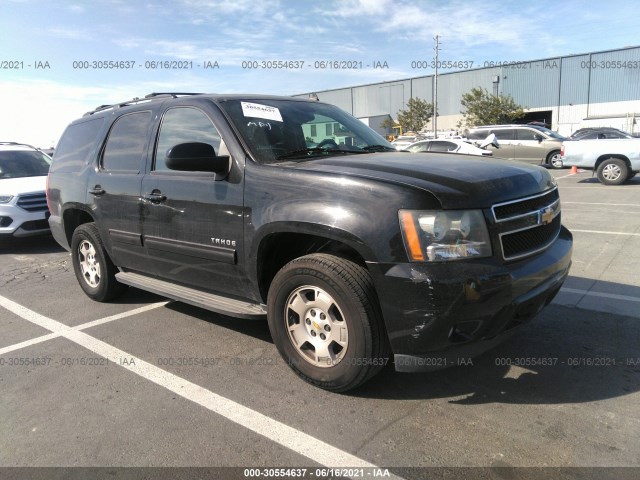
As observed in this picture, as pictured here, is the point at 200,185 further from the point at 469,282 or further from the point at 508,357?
the point at 508,357

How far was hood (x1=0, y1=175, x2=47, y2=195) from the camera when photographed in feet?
26.4

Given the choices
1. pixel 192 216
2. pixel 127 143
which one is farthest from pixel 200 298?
pixel 127 143

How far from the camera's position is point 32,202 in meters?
8.09

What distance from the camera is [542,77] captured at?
47.7 meters

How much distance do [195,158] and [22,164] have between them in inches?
307

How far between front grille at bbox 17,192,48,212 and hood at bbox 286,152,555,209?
261 inches

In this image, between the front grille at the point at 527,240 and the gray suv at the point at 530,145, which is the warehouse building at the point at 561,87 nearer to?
the gray suv at the point at 530,145

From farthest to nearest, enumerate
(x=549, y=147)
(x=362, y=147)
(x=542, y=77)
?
1. (x=542, y=77)
2. (x=549, y=147)
3. (x=362, y=147)

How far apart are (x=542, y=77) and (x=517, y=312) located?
171ft

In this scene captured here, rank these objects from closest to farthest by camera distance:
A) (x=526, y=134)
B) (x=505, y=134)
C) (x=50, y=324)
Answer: (x=50, y=324) < (x=526, y=134) < (x=505, y=134)

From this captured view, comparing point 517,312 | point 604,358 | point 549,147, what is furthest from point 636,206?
point 549,147

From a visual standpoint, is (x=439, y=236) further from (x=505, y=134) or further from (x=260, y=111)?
(x=505, y=134)

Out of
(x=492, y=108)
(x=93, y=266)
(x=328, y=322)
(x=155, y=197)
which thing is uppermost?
(x=492, y=108)

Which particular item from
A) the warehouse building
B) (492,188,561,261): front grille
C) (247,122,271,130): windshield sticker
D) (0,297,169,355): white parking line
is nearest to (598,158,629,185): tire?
(492,188,561,261): front grille
